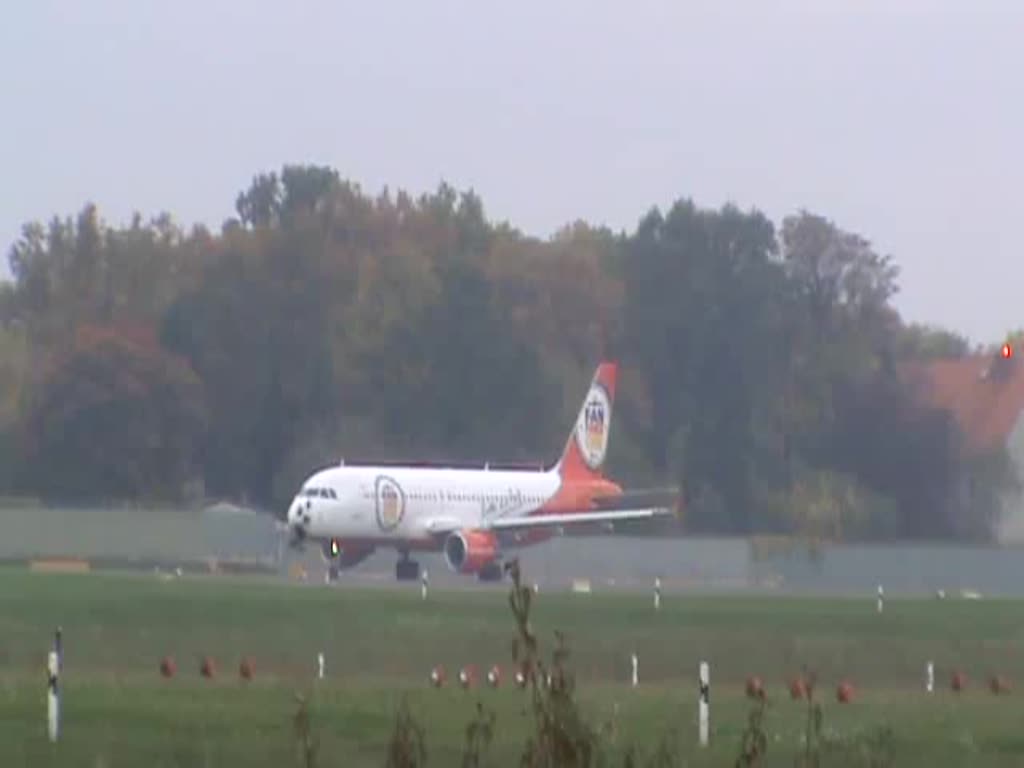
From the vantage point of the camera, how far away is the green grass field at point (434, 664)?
18.2m

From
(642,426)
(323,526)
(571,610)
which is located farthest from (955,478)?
(571,610)

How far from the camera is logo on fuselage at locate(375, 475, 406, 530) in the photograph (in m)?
63.6

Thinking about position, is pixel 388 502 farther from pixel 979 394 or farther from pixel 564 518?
pixel 979 394

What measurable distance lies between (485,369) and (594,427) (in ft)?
31.2

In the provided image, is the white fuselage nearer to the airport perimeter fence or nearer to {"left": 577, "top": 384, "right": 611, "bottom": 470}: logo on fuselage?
the airport perimeter fence

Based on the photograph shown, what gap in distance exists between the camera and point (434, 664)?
34.1 meters

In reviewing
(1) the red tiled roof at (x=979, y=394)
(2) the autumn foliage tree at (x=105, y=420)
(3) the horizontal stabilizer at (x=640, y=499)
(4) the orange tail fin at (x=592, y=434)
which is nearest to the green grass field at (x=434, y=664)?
(4) the orange tail fin at (x=592, y=434)

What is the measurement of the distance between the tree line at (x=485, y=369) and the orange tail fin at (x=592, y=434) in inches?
278

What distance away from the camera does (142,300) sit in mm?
88188

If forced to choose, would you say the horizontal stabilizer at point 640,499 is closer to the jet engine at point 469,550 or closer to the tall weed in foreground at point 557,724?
the jet engine at point 469,550

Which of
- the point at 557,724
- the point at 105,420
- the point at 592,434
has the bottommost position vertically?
the point at 557,724

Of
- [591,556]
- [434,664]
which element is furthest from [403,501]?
[434,664]

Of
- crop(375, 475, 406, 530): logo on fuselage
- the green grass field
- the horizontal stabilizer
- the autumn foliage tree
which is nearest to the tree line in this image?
the autumn foliage tree

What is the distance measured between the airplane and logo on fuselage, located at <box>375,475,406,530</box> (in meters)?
0.02
